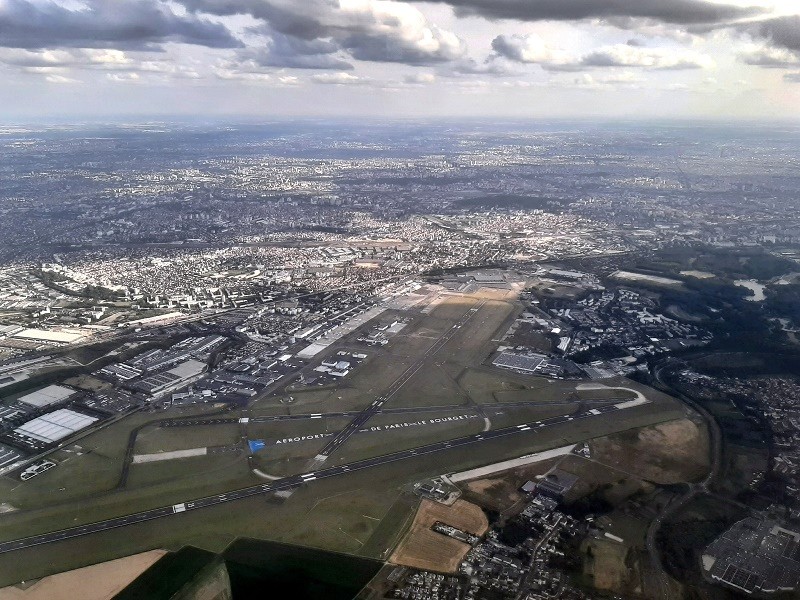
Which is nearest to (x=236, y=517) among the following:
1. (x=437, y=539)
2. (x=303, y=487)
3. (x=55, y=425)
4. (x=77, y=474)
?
(x=303, y=487)

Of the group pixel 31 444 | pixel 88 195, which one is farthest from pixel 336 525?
pixel 88 195

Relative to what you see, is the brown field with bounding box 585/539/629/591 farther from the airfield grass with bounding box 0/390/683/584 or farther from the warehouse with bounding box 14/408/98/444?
the warehouse with bounding box 14/408/98/444

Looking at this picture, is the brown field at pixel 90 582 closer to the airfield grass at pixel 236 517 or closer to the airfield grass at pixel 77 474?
the airfield grass at pixel 236 517

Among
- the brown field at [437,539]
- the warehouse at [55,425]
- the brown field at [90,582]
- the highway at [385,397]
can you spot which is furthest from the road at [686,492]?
the warehouse at [55,425]

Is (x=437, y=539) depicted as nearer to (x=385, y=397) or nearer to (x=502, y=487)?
(x=502, y=487)

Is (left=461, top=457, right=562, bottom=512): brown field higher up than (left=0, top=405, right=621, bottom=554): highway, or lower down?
lower down

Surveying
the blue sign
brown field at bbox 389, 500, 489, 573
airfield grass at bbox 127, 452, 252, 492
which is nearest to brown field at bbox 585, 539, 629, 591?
brown field at bbox 389, 500, 489, 573

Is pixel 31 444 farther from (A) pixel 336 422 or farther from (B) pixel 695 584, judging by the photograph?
(B) pixel 695 584
